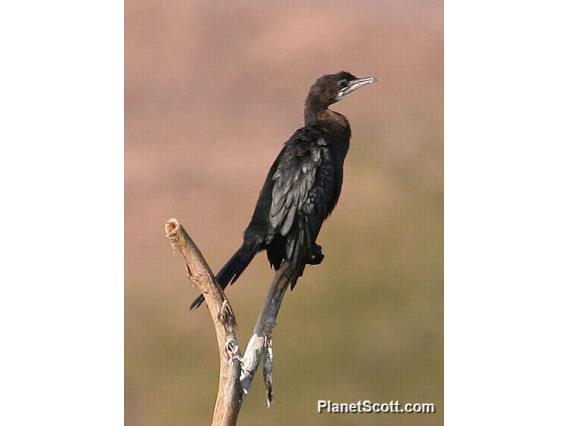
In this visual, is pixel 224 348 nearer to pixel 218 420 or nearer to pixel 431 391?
pixel 218 420

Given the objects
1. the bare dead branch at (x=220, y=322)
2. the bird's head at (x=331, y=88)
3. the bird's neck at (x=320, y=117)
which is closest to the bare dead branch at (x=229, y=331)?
the bare dead branch at (x=220, y=322)

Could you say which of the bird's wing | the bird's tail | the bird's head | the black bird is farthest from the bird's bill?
the bird's tail

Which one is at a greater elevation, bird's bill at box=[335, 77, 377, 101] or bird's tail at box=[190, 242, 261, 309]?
bird's bill at box=[335, 77, 377, 101]

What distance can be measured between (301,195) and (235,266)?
46 centimetres

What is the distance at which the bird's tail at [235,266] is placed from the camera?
3.93m

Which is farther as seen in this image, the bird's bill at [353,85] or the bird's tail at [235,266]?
the bird's bill at [353,85]

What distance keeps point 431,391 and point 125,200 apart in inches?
70.3

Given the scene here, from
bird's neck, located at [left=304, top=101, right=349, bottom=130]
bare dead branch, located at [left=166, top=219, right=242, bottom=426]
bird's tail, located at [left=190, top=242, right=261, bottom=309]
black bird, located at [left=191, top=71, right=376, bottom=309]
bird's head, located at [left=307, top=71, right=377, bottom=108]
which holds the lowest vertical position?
bare dead branch, located at [left=166, top=219, right=242, bottom=426]

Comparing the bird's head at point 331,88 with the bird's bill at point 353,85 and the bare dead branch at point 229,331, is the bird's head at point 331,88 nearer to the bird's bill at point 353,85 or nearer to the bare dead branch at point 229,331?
the bird's bill at point 353,85

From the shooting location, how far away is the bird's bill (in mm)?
4309

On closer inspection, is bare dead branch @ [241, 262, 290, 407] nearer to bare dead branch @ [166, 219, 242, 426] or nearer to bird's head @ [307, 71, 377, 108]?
bare dead branch @ [166, 219, 242, 426]

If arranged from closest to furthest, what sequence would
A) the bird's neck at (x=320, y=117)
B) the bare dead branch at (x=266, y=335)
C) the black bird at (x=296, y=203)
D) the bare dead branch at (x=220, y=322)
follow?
the bare dead branch at (x=220, y=322), the bare dead branch at (x=266, y=335), the black bird at (x=296, y=203), the bird's neck at (x=320, y=117)
